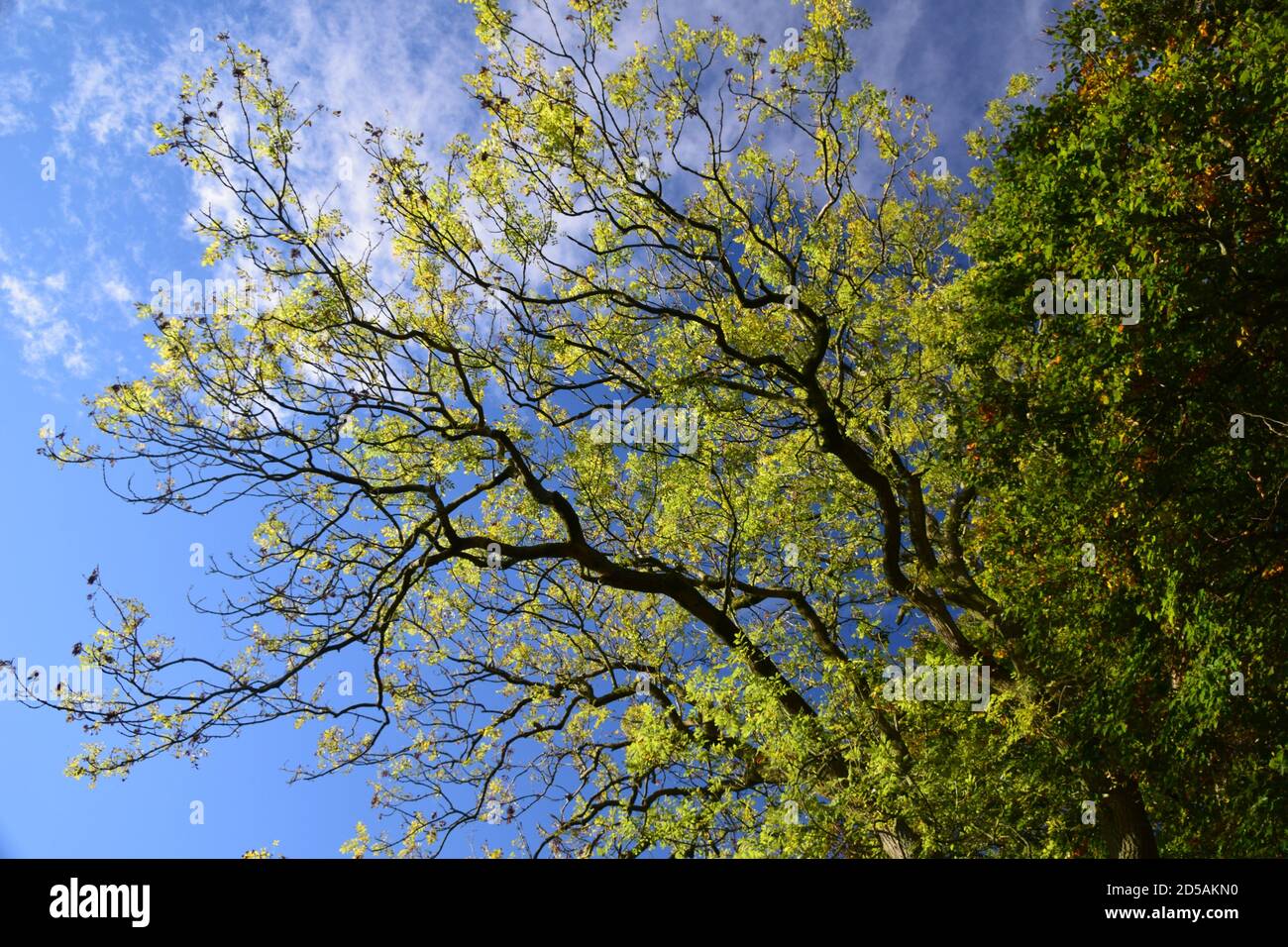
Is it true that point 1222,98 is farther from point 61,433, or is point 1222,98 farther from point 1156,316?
point 61,433

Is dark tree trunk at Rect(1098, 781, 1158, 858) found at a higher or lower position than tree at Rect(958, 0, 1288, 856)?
lower

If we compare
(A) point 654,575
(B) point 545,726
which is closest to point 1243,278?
(A) point 654,575

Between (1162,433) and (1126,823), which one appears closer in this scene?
(1162,433)

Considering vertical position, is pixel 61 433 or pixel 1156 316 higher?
pixel 1156 316

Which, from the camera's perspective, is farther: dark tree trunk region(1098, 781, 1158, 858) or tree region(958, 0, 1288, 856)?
dark tree trunk region(1098, 781, 1158, 858)

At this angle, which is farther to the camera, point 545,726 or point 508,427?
point 545,726

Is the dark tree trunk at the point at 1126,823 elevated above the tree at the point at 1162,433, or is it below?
below

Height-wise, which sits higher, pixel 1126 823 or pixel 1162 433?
pixel 1162 433

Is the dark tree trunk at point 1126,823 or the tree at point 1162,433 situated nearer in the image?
the tree at point 1162,433

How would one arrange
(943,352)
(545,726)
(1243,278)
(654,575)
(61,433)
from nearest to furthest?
(1243,278)
(61,433)
(654,575)
(943,352)
(545,726)

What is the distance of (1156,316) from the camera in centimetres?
834
